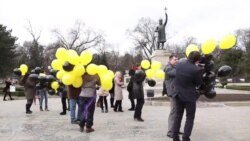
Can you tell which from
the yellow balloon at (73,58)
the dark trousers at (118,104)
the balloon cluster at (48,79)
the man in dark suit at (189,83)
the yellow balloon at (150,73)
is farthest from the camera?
the dark trousers at (118,104)

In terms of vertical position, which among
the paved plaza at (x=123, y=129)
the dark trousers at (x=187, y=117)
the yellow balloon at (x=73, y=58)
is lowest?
the paved plaza at (x=123, y=129)

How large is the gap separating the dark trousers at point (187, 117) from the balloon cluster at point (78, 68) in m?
2.19

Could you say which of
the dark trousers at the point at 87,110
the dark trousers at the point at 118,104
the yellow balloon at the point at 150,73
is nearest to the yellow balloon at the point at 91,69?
Result: the dark trousers at the point at 87,110

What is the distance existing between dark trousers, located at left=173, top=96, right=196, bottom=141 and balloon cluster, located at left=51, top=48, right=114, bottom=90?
2191 mm

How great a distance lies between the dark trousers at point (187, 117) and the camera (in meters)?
8.27

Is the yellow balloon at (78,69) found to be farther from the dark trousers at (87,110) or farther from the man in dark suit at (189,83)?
the man in dark suit at (189,83)

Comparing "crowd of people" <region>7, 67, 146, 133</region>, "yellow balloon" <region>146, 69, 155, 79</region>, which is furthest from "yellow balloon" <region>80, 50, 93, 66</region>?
"yellow balloon" <region>146, 69, 155, 79</region>

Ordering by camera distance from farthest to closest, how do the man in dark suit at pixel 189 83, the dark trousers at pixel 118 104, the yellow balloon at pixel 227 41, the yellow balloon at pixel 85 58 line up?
the dark trousers at pixel 118 104 → the yellow balloon at pixel 85 58 → the yellow balloon at pixel 227 41 → the man in dark suit at pixel 189 83

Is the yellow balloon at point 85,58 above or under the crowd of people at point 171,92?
above

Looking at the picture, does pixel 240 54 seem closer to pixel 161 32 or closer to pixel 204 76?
pixel 161 32

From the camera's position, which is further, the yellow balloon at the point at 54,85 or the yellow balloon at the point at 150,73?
the yellow balloon at the point at 54,85

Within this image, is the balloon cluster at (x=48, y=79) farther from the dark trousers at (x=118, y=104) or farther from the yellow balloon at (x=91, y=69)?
the yellow balloon at (x=91, y=69)

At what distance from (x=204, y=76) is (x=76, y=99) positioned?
3.90m

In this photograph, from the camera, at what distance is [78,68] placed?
998 cm
